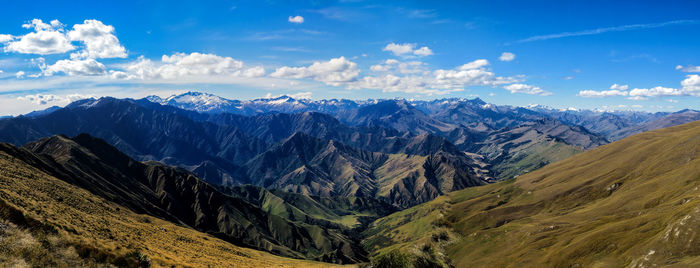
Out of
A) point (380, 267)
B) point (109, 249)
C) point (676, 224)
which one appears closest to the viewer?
point (109, 249)

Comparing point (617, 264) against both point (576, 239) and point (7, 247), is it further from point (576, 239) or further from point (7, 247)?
point (7, 247)

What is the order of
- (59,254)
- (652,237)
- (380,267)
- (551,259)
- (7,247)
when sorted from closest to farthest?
(7,247) → (59,254) → (380,267) → (652,237) → (551,259)

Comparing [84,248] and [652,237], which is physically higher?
[84,248]

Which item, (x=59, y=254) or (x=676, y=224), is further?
(x=676, y=224)

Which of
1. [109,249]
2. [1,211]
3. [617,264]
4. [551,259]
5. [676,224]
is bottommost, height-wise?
[551,259]

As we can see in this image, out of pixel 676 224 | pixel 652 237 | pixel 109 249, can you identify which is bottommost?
pixel 652 237

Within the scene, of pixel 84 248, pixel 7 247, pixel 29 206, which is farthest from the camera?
pixel 29 206

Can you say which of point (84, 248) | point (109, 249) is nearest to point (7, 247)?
point (84, 248)

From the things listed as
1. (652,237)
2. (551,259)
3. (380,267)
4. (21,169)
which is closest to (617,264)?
(652,237)

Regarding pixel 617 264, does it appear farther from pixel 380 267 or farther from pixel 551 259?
pixel 380 267
